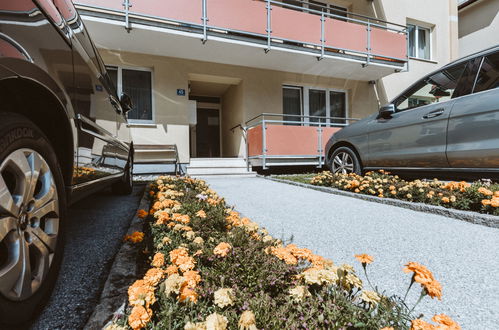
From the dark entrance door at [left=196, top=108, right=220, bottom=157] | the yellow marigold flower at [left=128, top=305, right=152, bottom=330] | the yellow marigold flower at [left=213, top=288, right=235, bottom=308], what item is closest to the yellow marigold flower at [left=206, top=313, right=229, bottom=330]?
the yellow marigold flower at [left=213, top=288, right=235, bottom=308]

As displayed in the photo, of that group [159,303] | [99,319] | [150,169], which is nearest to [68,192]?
[99,319]

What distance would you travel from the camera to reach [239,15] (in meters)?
7.35

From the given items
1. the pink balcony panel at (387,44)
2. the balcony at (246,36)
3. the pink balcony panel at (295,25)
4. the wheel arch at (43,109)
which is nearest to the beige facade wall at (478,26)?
the pink balcony panel at (387,44)

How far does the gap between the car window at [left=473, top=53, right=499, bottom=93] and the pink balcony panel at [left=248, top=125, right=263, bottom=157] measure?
5049 mm

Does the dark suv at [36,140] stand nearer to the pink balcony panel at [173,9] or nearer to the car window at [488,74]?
the car window at [488,74]

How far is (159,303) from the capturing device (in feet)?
3.61

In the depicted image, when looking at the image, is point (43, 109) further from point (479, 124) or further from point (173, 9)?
point (173, 9)

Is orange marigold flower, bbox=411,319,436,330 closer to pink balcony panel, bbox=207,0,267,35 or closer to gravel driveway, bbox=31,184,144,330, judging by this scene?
gravel driveway, bbox=31,184,144,330

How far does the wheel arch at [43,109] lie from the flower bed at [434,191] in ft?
11.6

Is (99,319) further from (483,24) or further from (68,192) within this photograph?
(483,24)

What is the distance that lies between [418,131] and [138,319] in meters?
4.28

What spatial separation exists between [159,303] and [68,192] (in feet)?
3.10

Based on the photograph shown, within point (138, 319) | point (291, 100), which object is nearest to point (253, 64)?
point (291, 100)

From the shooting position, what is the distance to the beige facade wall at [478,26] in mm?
12539
